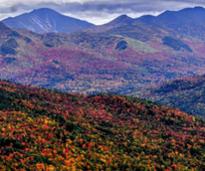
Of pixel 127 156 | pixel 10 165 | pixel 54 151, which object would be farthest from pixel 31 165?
pixel 127 156

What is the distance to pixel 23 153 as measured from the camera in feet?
509

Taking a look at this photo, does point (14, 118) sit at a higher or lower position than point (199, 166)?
higher

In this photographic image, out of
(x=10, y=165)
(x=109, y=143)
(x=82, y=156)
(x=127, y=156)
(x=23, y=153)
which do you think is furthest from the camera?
(x=109, y=143)

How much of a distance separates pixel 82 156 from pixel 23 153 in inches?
865

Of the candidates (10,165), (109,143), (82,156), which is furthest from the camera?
(109,143)

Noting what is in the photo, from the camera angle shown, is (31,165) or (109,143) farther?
(109,143)

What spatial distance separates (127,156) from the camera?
179250 millimetres

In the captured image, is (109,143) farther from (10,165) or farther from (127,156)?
(10,165)

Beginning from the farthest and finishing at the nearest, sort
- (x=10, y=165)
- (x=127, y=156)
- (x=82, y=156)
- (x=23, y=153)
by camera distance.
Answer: (x=127, y=156), (x=82, y=156), (x=23, y=153), (x=10, y=165)

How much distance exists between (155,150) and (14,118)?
56.3 metres


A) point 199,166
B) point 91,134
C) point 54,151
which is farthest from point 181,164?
point 54,151

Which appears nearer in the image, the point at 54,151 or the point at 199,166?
the point at 54,151

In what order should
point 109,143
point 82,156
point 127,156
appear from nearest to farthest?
point 82,156, point 127,156, point 109,143

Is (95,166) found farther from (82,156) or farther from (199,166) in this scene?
(199,166)
